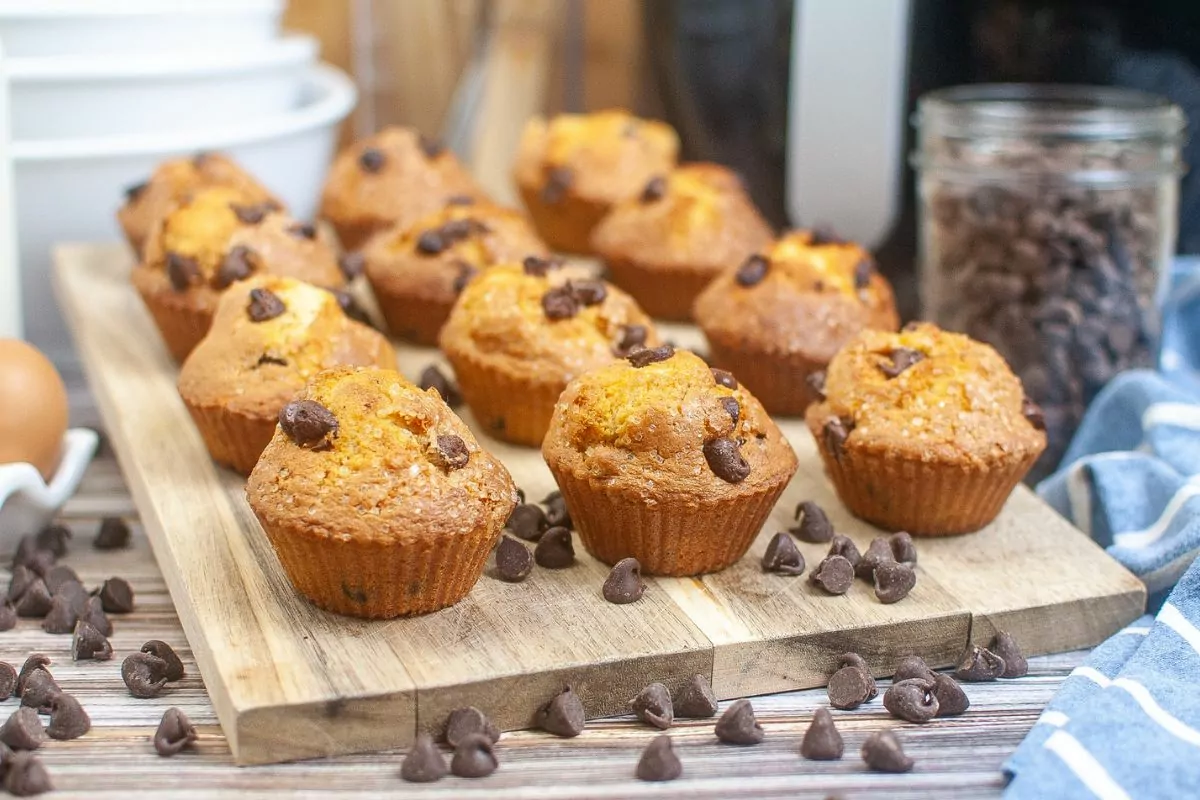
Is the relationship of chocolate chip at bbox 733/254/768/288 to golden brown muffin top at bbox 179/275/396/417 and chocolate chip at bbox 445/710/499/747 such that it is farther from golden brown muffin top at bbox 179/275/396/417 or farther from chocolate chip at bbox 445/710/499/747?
chocolate chip at bbox 445/710/499/747

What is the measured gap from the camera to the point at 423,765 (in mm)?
2076

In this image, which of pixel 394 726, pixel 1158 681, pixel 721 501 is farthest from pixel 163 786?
pixel 1158 681

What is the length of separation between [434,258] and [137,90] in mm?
971

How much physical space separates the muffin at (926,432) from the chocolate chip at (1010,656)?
349mm

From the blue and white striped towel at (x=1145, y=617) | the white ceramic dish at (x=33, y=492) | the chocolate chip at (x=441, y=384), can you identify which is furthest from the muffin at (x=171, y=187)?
the blue and white striped towel at (x=1145, y=617)

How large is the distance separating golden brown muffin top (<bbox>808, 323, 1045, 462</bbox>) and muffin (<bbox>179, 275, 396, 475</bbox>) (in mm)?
955

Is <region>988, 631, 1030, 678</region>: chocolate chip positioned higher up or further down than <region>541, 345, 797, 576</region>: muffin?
further down

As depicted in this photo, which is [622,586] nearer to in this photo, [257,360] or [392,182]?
[257,360]

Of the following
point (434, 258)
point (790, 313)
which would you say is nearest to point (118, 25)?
point (434, 258)

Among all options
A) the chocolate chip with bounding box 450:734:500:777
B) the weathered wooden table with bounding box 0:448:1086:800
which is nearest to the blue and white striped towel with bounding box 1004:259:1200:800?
the weathered wooden table with bounding box 0:448:1086:800

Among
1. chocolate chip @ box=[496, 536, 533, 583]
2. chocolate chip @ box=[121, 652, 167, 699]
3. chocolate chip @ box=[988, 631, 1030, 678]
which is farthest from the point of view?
chocolate chip @ box=[496, 536, 533, 583]

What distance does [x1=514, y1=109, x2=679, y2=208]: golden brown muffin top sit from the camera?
4234 mm

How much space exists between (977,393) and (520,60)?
3680mm

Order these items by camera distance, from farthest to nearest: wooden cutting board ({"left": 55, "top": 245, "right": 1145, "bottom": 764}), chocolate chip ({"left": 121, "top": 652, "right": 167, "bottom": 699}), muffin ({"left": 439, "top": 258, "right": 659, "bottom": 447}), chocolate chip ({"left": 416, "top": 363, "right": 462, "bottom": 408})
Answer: chocolate chip ({"left": 416, "top": 363, "right": 462, "bottom": 408})
muffin ({"left": 439, "top": 258, "right": 659, "bottom": 447})
chocolate chip ({"left": 121, "top": 652, "right": 167, "bottom": 699})
wooden cutting board ({"left": 55, "top": 245, "right": 1145, "bottom": 764})
